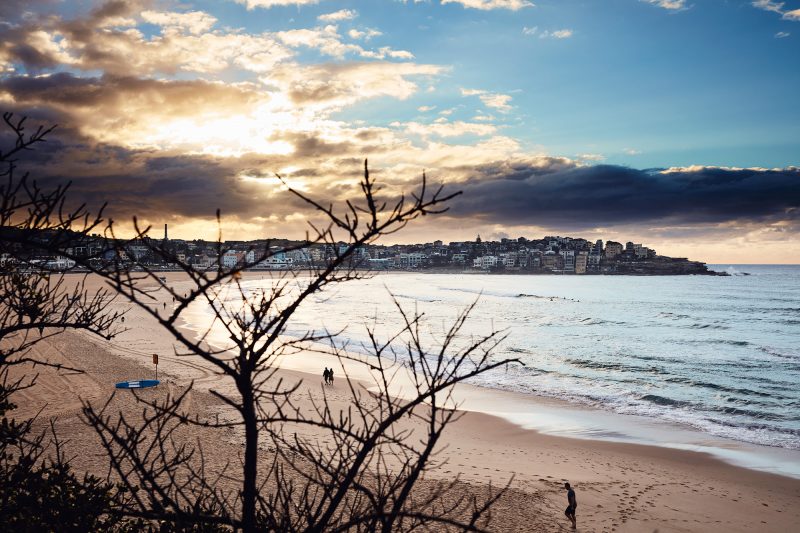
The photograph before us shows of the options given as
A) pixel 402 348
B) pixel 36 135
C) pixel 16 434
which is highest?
pixel 36 135

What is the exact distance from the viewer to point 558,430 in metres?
20.5

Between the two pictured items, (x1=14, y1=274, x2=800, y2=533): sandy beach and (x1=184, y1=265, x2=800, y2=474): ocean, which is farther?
(x1=184, y1=265, x2=800, y2=474): ocean

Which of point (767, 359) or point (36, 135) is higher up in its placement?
point (36, 135)

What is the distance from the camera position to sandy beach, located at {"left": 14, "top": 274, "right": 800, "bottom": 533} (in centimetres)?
1305

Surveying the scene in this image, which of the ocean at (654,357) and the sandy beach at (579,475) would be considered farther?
the ocean at (654,357)

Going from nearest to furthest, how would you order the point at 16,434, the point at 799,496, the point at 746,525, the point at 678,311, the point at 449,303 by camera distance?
the point at 16,434
the point at 746,525
the point at 799,496
the point at 678,311
the point at 449,303

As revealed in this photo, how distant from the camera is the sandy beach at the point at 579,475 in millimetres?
13055

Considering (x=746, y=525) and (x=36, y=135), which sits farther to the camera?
(x=746, y=525)

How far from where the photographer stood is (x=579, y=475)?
15969mm

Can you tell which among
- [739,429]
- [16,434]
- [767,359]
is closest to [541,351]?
[767,359]

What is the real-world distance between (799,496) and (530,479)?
274 inches

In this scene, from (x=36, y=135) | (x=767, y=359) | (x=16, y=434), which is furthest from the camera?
(x=767, y=359)

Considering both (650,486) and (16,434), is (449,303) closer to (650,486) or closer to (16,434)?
(650,486)

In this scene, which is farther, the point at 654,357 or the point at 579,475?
the point at 654,357
